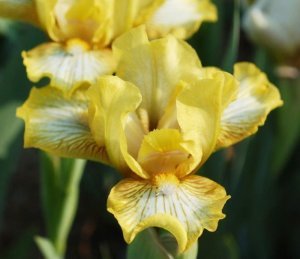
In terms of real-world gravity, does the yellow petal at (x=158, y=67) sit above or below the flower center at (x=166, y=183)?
above

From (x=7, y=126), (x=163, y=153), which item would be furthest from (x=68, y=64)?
(x=7, y=126)

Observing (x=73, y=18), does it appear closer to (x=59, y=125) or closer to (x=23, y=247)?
(x=59, y=125)

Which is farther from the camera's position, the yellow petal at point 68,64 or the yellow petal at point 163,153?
the yellow petal at point 68,64

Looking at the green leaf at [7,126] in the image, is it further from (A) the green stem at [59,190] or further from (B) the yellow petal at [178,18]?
(B) the yellow petal at [178,18]

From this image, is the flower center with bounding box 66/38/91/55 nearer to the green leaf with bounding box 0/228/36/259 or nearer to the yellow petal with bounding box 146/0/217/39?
the yellow petal with bounding box 146/0/217/39

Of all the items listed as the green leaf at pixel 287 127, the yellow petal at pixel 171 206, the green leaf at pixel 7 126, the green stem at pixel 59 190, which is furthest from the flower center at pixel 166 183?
the green leaf at pixel 287 127

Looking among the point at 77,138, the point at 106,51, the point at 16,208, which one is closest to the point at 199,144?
the point at 77,138

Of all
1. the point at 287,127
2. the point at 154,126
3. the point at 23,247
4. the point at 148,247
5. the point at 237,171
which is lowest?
the point at 23,247
